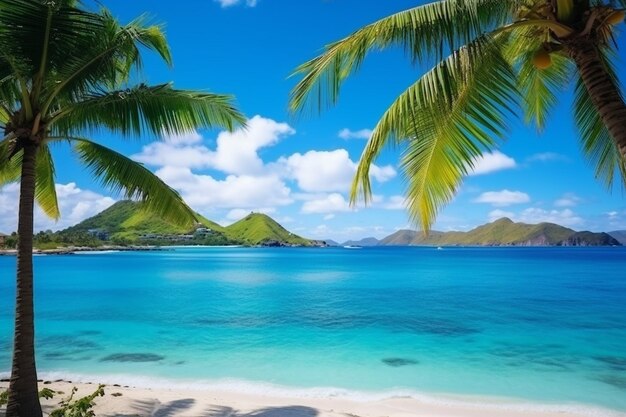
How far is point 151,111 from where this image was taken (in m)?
6.07

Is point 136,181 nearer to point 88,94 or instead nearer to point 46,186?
point 88,94

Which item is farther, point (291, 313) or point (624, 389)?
point (291, 313)

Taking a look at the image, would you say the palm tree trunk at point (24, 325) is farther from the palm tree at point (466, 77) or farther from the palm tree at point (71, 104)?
the palm tree at point (466, 77)

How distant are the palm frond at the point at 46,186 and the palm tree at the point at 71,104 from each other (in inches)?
50.2

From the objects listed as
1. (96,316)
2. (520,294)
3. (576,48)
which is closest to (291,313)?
Answer: (96,316)

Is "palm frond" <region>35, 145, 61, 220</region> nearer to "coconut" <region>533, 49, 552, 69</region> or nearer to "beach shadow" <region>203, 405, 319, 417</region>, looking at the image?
"beach shadow" <region>203, 405, 319, 417</region>

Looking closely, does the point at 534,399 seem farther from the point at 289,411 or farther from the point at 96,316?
the point at 96,316

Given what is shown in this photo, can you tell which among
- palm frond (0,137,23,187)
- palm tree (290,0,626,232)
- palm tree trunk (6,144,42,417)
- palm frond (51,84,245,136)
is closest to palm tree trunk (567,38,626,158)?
palm tree (290,0,626,232)

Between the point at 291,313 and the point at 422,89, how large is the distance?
1941 centimetres

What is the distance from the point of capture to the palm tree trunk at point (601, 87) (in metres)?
3.42

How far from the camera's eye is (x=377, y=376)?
11.6m

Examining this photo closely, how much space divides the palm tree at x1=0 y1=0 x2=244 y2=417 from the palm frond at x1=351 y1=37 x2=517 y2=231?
2.78m

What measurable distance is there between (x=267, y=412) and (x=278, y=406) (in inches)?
30.1

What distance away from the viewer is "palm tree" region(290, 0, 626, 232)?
139 inches
